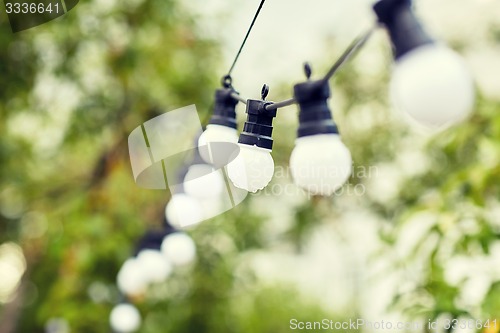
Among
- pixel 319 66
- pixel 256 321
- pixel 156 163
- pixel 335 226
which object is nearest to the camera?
pixel 156 163

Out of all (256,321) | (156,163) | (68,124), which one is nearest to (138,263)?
(156,163)

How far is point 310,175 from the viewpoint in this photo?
84cm

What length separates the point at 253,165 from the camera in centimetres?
99

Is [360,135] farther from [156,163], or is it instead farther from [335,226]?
[156,163]

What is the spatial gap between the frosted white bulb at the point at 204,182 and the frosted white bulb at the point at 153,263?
37.7 inches

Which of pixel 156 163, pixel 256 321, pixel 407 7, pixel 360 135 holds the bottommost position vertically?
pixel 256 321

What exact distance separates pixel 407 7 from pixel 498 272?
159 cm

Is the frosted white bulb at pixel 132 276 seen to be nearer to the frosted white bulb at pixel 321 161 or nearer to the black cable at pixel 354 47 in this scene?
the frosted white bulb at pixel 321 161

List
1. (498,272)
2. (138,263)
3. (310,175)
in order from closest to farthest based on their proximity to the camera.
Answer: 1. (310,175)
2. (498,272)
3. (138,263)

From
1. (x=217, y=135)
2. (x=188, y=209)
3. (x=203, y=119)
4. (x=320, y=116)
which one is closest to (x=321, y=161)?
(x=320, y=116)

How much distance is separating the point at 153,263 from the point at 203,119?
167cm

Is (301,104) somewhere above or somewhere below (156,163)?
above

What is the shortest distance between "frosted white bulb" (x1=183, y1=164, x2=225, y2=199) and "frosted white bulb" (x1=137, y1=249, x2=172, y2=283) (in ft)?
3.14
